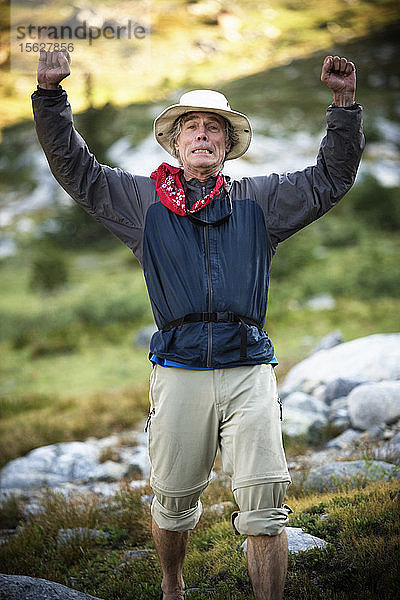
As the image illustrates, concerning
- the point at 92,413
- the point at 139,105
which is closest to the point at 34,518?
the point at 92,413

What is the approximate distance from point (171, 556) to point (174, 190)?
2196 millimetres

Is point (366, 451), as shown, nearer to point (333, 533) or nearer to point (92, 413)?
point (333, 533)

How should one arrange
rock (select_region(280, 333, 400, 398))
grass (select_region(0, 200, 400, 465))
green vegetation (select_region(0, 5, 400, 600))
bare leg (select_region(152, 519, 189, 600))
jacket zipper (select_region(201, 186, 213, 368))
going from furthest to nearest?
grass (select_region(0, 200, 400, 465))
rock (select_region(280, 333, 400, 398))
green vegetation (select_region(0, 5, 400, 600))
bare leg (select_region(152, 519, 189, 600))
jacket zipper (select_region(201, 186, 213, 368))

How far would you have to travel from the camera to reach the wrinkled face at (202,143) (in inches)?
149

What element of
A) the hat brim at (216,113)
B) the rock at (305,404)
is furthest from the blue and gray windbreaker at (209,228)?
the rock at (305,404)

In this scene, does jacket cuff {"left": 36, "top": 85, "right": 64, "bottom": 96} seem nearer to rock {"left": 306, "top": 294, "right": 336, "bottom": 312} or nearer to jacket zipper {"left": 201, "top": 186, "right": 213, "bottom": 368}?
jacket zipper {"left": 201, "top": 186, "right": 213, "bottom": 368}

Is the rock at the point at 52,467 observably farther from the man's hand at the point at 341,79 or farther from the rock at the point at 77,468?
the man's hand at the point at 341,79

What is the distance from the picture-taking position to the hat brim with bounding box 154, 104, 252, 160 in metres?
3.86

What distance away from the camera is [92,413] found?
11.1 metres

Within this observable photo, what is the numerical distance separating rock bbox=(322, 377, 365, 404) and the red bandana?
5463 mm

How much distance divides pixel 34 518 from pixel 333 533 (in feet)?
9.64

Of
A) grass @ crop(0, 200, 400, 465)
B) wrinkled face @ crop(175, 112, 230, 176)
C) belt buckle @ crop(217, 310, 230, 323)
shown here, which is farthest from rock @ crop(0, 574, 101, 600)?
grass @ crop(0, 200, 400, 465)

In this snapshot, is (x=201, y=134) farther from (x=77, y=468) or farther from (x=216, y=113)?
(x=77, y=468)

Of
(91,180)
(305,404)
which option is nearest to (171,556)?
(91,180)
